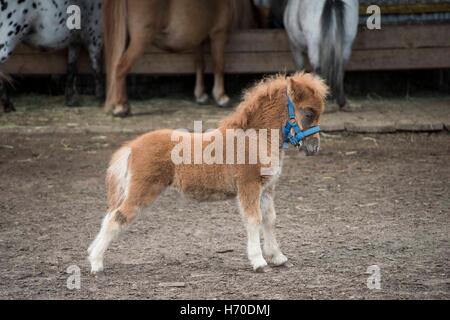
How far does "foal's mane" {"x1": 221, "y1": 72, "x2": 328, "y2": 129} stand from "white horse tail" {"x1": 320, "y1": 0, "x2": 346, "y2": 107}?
4.74 meters

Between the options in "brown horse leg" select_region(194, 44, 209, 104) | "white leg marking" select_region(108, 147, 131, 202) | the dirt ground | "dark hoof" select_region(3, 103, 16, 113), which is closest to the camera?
the dirt ground

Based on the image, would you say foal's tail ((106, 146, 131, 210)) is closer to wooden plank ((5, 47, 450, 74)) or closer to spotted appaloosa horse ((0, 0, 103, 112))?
spotted appaloosa horse ((0, 0, 103, 112))

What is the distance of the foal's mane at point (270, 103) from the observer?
4.95 metres

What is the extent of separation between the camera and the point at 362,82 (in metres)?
11.8

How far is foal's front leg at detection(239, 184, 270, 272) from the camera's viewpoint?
16.1 ft

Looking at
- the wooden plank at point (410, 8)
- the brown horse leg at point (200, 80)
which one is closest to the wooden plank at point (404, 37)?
the wooden plank at point (410, 8)

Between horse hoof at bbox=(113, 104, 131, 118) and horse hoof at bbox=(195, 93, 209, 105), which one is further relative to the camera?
horse hoof at bbox=(195, 93, 209, 105)

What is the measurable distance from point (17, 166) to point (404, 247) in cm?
405

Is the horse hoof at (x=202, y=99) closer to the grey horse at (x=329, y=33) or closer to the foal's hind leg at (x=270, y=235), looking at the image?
the grey horse at (x=329, y=33)

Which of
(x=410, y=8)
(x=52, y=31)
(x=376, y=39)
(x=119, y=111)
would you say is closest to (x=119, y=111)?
(x=119, y=111)

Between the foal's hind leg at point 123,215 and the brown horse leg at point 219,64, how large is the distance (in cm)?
605

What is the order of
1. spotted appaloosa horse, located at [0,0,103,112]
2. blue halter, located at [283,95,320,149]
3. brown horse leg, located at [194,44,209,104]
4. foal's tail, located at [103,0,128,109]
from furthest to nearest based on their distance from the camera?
brown horse leg, located at [194,44,209,104]
foal's tail, located at [103,0,128,109]
spotted appaloosa horse, located at [0,0,103,112]
blue halter, located at [283,95,320,149]

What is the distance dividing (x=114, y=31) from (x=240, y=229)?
465cm

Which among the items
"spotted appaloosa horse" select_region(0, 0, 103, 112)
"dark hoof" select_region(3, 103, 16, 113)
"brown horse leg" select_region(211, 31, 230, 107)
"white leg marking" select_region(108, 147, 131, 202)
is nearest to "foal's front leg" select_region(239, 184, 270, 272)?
"white leg marking" select_region(108, 147, 131, 202)
